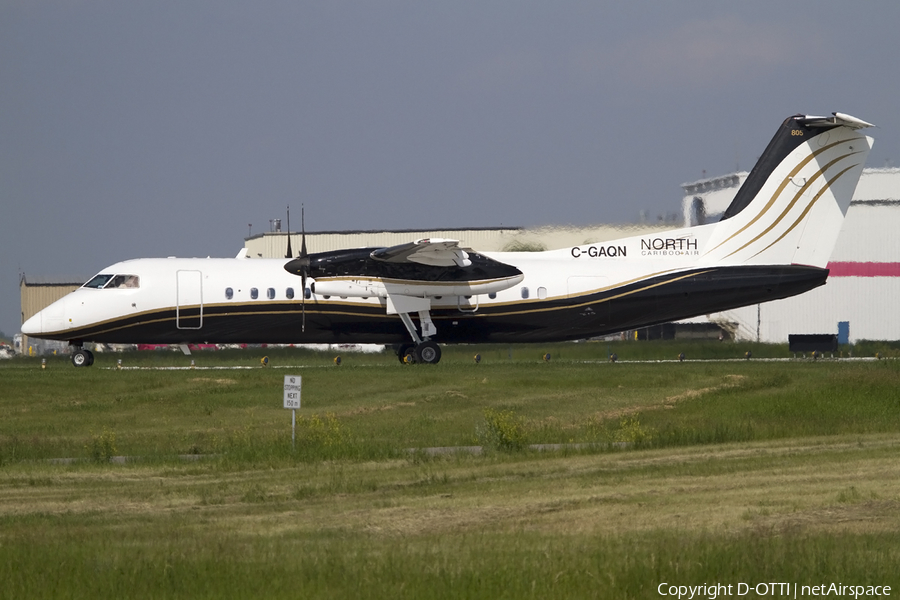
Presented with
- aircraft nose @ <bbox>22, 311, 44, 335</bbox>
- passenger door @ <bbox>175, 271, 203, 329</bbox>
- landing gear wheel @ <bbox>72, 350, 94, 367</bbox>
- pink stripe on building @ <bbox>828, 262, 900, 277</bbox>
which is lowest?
landing gear wheel @ <bbox>72, 350, 94, 367</bbox>

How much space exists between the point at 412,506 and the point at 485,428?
7.86 m

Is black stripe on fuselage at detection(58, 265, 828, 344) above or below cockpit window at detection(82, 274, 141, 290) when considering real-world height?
below

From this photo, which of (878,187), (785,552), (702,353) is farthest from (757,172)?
(878,187)

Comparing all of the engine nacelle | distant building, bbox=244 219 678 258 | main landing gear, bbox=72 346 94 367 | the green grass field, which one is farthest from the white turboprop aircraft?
distant building, bbox=244 219 678 258

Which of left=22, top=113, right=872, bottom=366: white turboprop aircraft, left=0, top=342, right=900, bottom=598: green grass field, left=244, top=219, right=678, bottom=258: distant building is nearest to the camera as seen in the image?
left=0, top=342, right=900, bottom=598: green grass field

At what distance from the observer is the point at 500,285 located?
3253 centimetres

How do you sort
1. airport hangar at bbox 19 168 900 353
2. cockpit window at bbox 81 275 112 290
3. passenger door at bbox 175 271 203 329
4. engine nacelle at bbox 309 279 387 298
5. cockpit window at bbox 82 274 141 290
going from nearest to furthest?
engine nacelle at bbox 309 279 387 298 → passenger door at bbox 175 271 203 329 → cockpit window at bbox 82 274 141 290 → cockpit window at bbox 81 275 112 290 → airport hangar at bbox 19 168 900 353

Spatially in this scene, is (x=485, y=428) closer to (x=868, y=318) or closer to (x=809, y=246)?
(x=809, y=246)

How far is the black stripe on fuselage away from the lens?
109 feet

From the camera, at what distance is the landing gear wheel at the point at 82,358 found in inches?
1375

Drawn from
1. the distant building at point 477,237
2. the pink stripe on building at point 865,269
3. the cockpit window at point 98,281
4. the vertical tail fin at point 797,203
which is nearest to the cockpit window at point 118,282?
the cockpit window at point 98,281

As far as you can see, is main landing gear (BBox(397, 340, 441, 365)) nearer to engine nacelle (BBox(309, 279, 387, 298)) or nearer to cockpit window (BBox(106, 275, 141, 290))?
engine nacelle (BBox(309, 279, 387, 298))

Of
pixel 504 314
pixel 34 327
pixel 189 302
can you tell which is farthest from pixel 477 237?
pixel 34 327

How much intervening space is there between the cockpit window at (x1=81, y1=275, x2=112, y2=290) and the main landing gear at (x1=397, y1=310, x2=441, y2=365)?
9866mm
